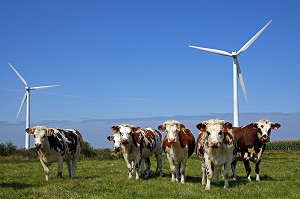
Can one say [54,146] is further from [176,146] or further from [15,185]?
[176,146]

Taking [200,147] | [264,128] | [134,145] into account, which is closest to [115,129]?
[134,145]

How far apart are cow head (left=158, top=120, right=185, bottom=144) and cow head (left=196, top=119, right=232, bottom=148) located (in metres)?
1.28

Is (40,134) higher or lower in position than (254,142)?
higher

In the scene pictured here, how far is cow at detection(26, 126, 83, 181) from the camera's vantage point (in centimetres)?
1504

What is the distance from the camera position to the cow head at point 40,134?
1480 cm

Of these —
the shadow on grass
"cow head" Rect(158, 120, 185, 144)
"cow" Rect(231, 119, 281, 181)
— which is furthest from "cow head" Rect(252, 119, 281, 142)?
the shadow on grass

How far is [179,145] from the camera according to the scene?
14297mm

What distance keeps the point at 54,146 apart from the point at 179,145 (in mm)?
4641

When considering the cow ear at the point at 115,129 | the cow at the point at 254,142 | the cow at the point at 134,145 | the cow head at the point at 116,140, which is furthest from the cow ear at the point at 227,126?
the cow head at the point at 116,140

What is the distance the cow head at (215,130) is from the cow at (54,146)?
5.86 metres

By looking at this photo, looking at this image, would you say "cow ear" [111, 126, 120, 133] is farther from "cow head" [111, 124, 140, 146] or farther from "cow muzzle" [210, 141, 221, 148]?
"cow muzzle" [210, 141, 221, 148]

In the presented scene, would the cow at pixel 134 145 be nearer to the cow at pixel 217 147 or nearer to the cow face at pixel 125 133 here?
the cow face at pixel 125 133

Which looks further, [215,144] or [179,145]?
[179,145]

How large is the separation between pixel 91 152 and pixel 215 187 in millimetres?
26693
